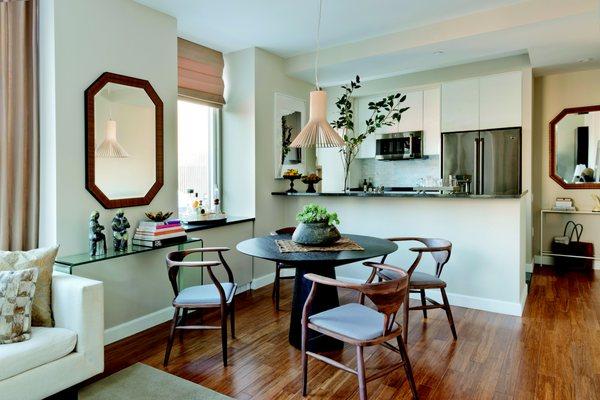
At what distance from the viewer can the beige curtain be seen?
2.57m

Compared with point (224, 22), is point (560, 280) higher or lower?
lower

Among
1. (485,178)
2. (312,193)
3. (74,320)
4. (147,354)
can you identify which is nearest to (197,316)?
(147,354)

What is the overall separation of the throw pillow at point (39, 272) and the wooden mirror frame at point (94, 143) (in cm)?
76

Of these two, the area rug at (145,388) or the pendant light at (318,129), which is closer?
the area rug at (145,388)

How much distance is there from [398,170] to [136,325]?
4564 millimetres

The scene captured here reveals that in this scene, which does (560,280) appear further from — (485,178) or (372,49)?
(372,49)

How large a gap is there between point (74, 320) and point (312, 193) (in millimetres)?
2728

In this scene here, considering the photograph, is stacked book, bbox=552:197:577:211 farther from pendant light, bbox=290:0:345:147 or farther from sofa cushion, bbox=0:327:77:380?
sofa cushion, bbox=0:327:77:380

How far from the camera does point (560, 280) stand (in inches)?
180

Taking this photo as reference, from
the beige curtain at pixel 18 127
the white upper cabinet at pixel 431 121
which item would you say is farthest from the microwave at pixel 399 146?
the beige curtain at pixel 18 127

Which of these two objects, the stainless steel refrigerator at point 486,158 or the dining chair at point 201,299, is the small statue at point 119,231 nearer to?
the dining chair at point 201,299

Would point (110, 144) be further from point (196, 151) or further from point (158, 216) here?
point (196, 151)

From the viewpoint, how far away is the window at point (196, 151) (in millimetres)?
4062

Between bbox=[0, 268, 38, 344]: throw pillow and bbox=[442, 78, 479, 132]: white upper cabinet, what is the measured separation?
4.96 meters
